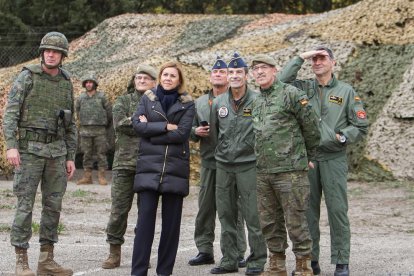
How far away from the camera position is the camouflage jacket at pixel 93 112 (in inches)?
663

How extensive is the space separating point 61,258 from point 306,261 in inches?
102

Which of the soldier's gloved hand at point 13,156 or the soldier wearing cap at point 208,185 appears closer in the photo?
the soldier's gloved hand at point 13,156

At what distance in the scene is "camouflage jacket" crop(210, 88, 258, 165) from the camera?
820 cm

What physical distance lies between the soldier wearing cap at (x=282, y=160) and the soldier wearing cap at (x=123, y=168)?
132 centimetres

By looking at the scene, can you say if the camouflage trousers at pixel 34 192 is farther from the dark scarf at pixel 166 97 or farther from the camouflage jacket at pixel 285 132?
the camouflage jacket at pixel 285 132

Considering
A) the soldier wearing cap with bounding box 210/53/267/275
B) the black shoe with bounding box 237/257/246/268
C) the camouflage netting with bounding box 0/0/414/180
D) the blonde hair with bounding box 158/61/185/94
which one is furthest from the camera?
the camouflage netting with bounding box 0/0/414/180

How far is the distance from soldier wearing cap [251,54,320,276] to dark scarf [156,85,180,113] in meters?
0.67

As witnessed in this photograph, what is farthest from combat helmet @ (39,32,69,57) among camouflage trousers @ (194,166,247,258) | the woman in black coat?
camouflage trousers @ (194,166,247,258)

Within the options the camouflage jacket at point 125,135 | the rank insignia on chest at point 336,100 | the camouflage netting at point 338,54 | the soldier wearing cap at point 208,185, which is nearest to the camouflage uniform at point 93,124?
the camouflage netting at point 338,54

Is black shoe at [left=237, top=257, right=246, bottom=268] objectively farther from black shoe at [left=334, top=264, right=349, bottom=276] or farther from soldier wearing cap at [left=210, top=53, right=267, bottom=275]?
black shoe at [left=334, top=264, right=349, bottom=276]

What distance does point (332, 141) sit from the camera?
7805mm

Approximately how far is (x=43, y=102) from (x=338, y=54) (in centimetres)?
1006

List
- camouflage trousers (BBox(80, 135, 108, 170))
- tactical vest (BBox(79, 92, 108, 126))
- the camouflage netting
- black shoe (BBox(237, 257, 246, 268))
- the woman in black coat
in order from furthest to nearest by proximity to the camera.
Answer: camouflage trousers (BBox(80, 135, 108, 170)), tactical vest (BBox(79, 92, 108, 126)), the camouflage netting, black shoe (BBox(237, 257, 246, 268)), the woman in black coat

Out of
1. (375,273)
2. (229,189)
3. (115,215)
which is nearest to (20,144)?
(115,215)
